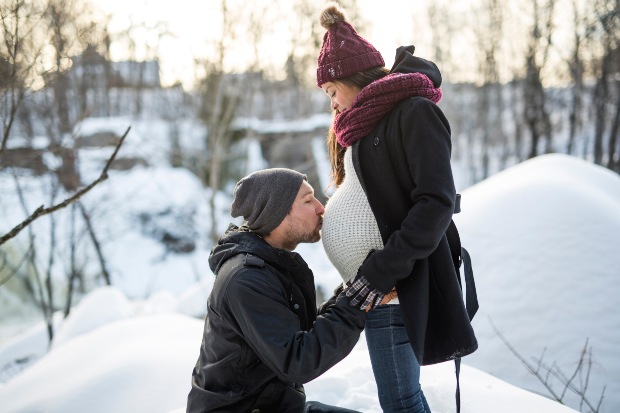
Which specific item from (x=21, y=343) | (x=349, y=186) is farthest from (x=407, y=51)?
(x=21, y=343)

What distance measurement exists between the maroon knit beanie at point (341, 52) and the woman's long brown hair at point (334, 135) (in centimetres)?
2

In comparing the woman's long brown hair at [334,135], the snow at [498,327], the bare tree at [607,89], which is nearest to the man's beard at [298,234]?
the woman's long brown hair at [334,135]

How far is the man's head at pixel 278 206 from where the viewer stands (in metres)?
2.03

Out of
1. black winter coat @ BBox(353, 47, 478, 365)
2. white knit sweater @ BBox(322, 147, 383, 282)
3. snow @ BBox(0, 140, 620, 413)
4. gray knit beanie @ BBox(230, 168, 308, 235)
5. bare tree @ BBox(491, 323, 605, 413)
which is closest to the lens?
black winter coat @ BBox(353, 47, 478, 365)

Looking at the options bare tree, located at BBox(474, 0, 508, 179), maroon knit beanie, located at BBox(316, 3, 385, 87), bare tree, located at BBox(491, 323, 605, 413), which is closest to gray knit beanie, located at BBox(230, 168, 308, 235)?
maroon knit beanie, located at BBox(316, 3, 385, 87)

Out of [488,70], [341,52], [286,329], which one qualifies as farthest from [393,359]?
[488,70]

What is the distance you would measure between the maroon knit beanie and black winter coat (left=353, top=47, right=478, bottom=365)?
14 cm

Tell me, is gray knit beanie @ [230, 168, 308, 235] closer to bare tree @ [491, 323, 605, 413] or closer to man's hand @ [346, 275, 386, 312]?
man's hand @ [346, 275, 386, 312]

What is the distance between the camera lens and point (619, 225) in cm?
484

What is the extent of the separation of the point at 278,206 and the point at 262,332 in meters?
0.50

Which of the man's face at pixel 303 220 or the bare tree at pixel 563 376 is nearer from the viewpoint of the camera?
the man's face at pixel 303 220

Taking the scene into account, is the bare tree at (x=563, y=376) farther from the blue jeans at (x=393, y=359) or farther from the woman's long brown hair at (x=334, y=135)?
the woman's long brown hair at (x=334, y=135)

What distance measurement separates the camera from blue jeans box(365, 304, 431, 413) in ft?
6.41

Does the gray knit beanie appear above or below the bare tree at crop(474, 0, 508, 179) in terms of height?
below
